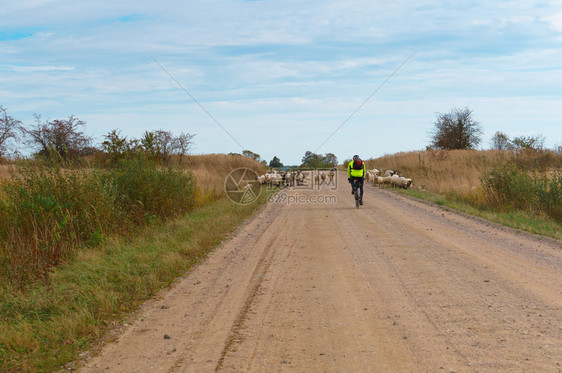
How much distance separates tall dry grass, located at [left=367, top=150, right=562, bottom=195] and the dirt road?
1438 cm

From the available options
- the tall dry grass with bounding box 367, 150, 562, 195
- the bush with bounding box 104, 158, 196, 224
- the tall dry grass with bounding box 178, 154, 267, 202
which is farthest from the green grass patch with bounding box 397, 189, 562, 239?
the tall dry grass with bounding box 178, 154, 267, 202

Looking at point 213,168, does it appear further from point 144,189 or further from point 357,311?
point 357,311

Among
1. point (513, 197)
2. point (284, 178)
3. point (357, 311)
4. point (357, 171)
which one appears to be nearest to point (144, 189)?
Result: point (357, 171)

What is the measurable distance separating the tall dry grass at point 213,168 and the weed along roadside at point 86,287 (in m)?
9.06

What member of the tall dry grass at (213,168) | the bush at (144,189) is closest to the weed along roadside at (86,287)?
the bush at (144,189)

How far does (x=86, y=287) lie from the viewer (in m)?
6.50

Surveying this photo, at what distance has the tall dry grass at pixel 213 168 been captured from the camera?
2138 cm

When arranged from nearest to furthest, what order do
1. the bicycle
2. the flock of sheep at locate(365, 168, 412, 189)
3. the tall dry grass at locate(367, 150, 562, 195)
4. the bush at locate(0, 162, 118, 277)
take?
the bush at locate(0, 162, 118, 277), the bicycle, the tall dry grass at locate(367, 150, 562, 195), the flock of sheep at locate(365, 168, 412, 189)

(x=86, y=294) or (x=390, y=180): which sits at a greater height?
(x=390, y=180)

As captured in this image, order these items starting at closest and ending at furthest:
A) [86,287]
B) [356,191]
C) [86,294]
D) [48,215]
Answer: [86,294]
[86,287]
[48,215]
[356,191]

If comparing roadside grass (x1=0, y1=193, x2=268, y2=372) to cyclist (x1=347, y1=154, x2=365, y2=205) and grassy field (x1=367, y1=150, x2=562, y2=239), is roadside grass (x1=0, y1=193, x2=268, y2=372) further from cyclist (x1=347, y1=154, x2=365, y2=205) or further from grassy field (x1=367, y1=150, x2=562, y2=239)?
grassy field (x1=367, y1=150, x2=562, y2=239)

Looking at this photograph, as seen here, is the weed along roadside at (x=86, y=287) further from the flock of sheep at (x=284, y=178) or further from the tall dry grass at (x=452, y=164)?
the flock of sheep at (x=284, y=178)

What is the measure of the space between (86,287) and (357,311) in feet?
12.7

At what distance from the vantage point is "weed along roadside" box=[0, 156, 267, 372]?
461cm
